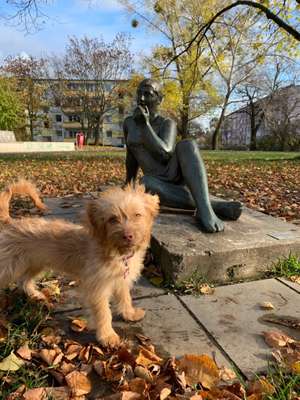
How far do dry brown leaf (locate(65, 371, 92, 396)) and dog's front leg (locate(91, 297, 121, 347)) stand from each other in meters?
0.37

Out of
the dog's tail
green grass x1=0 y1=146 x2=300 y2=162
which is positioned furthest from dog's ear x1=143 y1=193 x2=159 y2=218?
green grass x1=0 y1=146 x2=300 y2=162

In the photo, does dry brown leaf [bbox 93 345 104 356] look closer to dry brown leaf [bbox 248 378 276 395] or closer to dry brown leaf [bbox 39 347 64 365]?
dry brown leaf [bbox 39 347 64 365]

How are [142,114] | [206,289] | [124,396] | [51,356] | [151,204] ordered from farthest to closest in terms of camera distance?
1. [142,114]
2. [206,289]
3. [151,204]
4. [51,356]
5. [124,396]

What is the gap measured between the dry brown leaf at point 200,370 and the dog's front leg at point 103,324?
541 mm

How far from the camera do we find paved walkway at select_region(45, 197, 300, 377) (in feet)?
7.43

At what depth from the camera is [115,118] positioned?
56406 millimetres

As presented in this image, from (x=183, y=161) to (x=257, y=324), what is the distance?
1.94 meters

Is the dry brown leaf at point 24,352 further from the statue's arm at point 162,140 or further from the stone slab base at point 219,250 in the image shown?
the statue's arm at point 162,140

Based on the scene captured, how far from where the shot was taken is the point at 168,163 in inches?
166

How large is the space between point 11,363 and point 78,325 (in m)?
0.61

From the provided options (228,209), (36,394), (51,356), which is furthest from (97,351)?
(228,209)

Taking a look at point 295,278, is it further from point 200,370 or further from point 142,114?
point 142,114

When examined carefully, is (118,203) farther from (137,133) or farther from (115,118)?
(115,118)

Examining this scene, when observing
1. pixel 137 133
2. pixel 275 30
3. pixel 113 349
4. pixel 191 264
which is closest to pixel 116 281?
pixel 113 349
